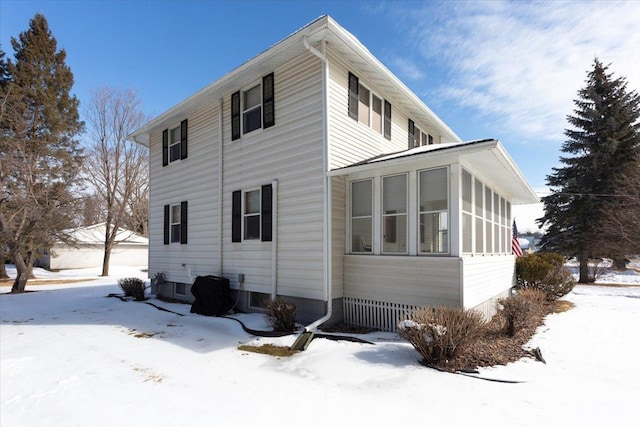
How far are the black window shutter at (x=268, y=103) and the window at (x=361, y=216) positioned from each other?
8.72 feet

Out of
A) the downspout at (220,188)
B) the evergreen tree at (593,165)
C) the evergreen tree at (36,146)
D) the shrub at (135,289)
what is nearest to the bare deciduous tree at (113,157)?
the evergreen tree at (36,146)

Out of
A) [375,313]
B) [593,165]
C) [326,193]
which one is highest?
[593,165]

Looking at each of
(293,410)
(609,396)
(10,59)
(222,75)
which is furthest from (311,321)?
(10,59)

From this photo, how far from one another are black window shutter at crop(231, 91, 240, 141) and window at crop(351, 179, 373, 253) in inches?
148

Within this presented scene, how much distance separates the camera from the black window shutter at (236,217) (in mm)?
9086

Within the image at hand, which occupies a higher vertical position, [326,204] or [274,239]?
[326,204]

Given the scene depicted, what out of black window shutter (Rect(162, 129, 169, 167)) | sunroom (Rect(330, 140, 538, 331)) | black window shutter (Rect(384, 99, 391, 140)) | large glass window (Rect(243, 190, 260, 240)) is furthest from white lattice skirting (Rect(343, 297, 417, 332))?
black window shutter (Rect(162, 129, 169, 167))

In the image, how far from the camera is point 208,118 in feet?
34.3

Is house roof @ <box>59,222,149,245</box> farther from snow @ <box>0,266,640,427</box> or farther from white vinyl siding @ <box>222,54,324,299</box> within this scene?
snow @ <box>0,266,640,427</box>

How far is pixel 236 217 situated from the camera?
9.16 meters

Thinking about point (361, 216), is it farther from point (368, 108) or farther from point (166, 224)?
point (166, 224)

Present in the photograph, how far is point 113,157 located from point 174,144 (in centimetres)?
1448

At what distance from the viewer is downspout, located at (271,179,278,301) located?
803 centimetres

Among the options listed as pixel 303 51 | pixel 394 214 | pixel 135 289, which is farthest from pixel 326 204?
pixel 135 289
